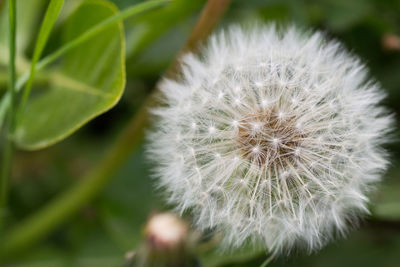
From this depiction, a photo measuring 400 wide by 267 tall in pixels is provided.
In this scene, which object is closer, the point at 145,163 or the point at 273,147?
the point at 273,147

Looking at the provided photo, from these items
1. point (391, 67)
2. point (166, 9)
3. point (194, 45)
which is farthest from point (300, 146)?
point (391, 67)

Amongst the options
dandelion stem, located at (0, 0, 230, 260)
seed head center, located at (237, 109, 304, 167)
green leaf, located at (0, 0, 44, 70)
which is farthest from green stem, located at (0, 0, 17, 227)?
seed head center, located at (237, 109, 304, 167)

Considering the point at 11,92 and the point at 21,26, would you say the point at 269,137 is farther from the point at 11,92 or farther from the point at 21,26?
the point at 21,26

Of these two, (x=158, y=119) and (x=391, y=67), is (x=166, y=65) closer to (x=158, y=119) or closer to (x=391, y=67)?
(x=158, y=119)

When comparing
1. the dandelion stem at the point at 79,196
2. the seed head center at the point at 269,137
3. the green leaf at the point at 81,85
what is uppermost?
the seed head center at the point at 269,137

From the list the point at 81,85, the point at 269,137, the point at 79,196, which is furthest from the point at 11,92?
the point at 269,137

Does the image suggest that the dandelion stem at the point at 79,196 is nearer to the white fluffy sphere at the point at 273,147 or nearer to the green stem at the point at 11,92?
the green stem at the point at 11,92

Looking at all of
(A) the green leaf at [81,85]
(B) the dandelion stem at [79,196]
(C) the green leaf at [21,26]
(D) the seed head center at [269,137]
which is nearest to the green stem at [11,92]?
(A) the green leaf at [81,85]
